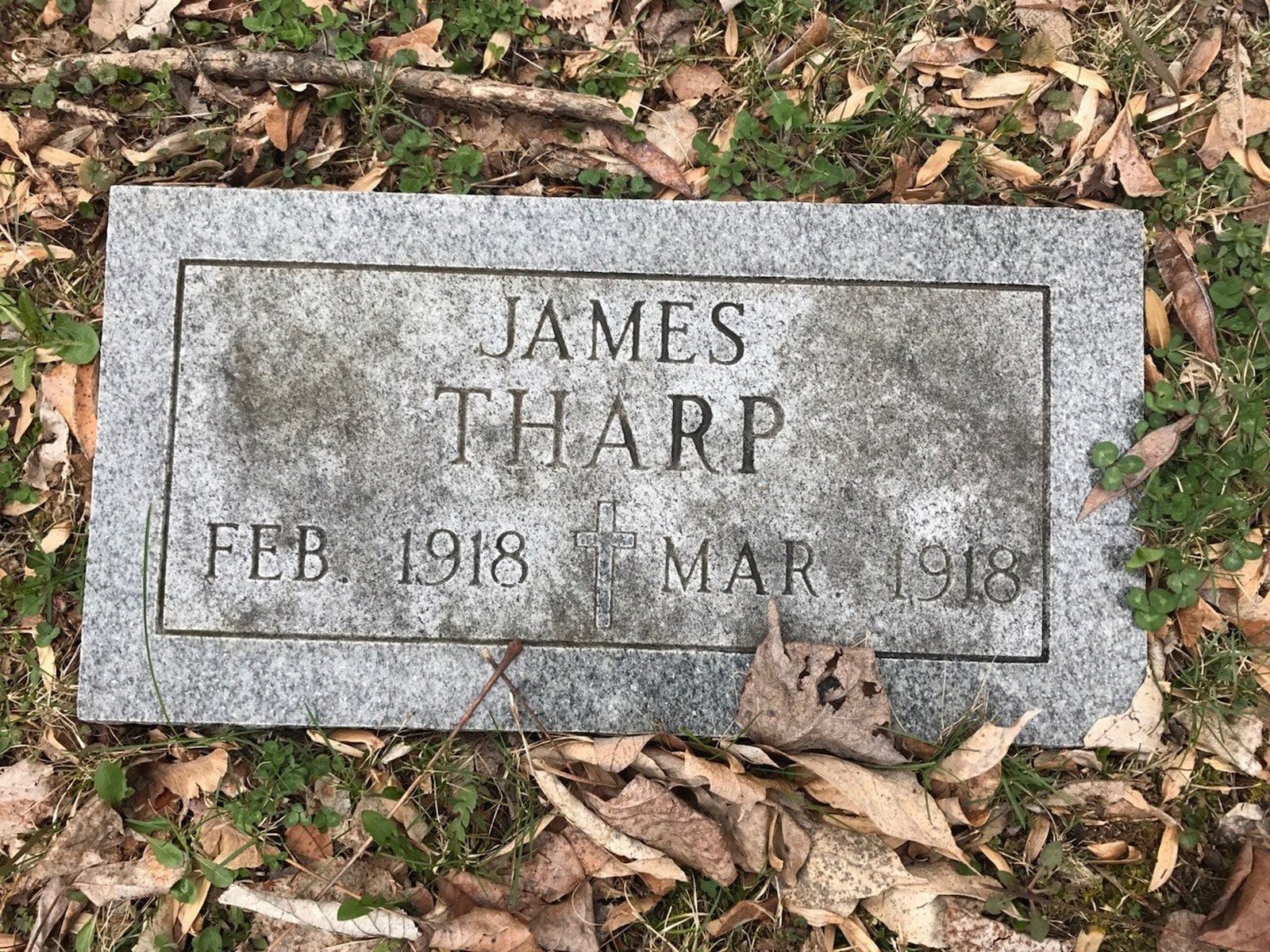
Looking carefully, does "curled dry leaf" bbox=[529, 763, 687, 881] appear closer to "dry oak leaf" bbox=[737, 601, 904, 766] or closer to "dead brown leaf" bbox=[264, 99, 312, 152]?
"dry oak leaf" bbox=[737, 601, 904, 766]

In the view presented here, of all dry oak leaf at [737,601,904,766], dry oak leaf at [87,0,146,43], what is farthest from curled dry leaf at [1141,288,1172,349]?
dry oak leaf at [87,0,146,43]

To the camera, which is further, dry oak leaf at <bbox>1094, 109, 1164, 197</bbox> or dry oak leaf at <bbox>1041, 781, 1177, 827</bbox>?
dry oak leaf at <bbox>1094, 109, 1164, 197</bbox>

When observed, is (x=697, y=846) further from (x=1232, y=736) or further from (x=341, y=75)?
(x=341, y=75)

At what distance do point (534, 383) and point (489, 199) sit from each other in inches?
19.5

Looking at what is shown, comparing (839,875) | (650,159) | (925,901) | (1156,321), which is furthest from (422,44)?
(925,901)

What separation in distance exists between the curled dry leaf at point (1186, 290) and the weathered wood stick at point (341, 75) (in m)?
1.50

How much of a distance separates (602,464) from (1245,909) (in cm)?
191

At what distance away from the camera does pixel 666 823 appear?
2174 millimetres

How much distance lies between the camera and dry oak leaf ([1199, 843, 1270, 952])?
2.14m

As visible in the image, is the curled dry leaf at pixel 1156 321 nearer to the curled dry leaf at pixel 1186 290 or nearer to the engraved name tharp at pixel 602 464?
the curled dry leaf at pixel 1186 290

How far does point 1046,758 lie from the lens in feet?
7.57

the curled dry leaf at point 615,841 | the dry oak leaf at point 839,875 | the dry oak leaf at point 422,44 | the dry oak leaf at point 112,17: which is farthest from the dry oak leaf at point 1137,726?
the dry oak leaf at point 112,17

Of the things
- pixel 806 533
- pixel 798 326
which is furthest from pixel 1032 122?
pixel 806 533

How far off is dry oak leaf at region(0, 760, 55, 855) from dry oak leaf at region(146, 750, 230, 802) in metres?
0.28
